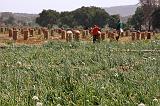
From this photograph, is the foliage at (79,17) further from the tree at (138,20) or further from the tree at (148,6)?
the tree at (148,6)

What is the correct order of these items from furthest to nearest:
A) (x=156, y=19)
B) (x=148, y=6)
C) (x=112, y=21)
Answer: (x=112, y=21), (x=148, y=6), (x=156, y=19)

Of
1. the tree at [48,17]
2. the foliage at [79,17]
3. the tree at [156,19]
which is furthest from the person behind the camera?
the tree at [48,17]

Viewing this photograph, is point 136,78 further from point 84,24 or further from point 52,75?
point 84,24

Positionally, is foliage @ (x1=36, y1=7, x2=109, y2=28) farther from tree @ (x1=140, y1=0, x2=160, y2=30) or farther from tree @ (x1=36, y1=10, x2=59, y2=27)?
tree @ (x1=140, y1=0, x2=160, y2=30)

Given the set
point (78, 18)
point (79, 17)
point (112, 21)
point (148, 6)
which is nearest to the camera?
point (148, 6)

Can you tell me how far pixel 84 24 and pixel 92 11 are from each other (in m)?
4.36

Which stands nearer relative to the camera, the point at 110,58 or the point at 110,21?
the point at 110,58

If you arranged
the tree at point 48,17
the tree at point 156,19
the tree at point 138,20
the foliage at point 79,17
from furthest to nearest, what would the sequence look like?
the tree at point 48,17
the foliage at point 79,17
the tree at point 138,20
the tree at point 156,19

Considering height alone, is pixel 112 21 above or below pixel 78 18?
below

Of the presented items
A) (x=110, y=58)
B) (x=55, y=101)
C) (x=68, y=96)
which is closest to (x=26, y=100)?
(x=55, y=101)

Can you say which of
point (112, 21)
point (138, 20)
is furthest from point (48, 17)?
point (138, 20)

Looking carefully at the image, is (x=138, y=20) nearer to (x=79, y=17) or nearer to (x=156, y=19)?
(x=79, y=17)

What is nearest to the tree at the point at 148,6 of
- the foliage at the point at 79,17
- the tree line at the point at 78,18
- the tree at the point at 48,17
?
the tree line at the point at 78,18

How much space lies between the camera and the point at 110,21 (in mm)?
85062
